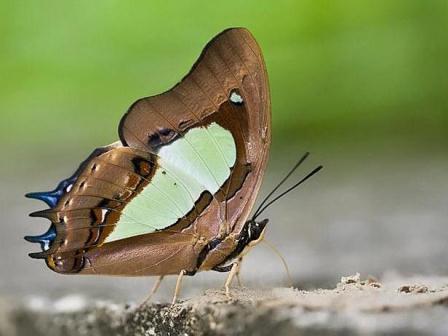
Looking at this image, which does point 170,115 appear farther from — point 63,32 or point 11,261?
point 63,32

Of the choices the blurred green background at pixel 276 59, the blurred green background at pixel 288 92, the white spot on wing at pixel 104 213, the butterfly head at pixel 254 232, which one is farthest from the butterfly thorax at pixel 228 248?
the blurred green background at pixel 276 59

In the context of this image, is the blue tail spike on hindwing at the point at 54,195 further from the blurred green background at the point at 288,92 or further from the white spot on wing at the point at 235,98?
the blurred green background at the point at 288,92

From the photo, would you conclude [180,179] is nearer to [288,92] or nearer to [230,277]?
[230,277]

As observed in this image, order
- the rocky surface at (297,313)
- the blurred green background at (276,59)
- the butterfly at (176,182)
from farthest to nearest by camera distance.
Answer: the blurred green background at (276,59), the butterfly at (176,182), the rocky surface at (297,313)

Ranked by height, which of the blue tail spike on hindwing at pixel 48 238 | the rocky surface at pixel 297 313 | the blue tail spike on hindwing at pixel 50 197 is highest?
the blue tail spike on hindwing at pixel 50 197

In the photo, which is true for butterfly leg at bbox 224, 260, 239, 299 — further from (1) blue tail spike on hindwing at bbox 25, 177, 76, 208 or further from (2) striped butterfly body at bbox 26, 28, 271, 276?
(1) blue tail spike on hindwing at bbox 25, 177, 76, 208

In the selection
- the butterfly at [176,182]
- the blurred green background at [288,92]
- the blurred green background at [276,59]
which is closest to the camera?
the butterfly at [176,182]

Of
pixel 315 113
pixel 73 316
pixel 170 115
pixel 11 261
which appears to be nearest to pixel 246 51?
pixel 170 115

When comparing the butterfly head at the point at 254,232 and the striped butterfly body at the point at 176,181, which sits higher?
the striped butterfly body at the point at 176,181

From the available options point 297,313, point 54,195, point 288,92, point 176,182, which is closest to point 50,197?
point 54,195
